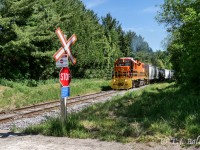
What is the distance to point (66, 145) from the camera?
866cm

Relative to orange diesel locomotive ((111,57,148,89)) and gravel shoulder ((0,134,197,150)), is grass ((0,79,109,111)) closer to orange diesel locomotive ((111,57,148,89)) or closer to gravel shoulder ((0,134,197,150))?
orange diesel locomotive ((111,57,148,89))

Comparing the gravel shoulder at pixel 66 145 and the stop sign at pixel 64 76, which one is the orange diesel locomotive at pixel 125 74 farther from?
the gravel shoulder at pixel 66 145

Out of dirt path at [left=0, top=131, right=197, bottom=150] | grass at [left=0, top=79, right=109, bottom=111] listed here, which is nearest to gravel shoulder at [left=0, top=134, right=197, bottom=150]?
dirt path at [left=0, top=131, right=197, bottom=150]

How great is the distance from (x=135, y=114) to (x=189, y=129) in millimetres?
4233

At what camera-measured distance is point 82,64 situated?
168 feet

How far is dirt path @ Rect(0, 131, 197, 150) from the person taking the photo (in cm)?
832

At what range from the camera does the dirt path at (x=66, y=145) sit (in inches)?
328

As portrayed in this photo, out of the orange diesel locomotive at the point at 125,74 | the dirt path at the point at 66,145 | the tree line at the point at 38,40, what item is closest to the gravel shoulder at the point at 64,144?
the dirt path at the point at 66,145

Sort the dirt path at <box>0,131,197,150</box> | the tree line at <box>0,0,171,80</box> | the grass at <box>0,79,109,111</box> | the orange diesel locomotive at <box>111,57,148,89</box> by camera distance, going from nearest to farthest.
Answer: the dirt path at <box>0,131,197,150</box> → the grass at <box>0,79,109,111</box> → the tree line at <box>0,0,171,80</box> → the orange diesel locomotive at <box>111,57,148,89</box>

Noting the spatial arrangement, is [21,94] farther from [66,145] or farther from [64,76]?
[66,145]

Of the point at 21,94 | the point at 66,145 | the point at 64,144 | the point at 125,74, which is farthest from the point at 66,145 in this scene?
the point at 125,74

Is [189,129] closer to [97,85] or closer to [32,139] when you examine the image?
[32,139]

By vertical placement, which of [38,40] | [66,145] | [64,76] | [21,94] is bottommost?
[66,145]

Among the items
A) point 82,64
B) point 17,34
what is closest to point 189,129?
point 17,34
